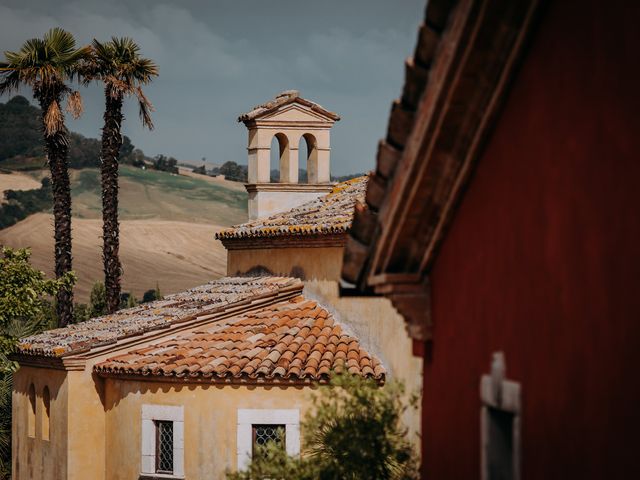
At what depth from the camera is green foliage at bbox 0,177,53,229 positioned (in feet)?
373

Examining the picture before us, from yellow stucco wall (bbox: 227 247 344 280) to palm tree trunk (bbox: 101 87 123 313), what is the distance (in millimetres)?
9999

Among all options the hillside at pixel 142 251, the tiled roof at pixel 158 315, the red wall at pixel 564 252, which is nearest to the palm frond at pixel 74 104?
the tiled roof at pixel 158 315

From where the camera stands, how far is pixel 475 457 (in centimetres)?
759

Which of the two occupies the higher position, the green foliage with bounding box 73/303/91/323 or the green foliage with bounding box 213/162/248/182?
the green foliage with bounding box 213/162/248/182

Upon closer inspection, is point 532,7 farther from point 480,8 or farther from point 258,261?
point 258,261

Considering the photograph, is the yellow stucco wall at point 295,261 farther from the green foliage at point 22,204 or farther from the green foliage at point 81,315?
the green foliage at point 22,204

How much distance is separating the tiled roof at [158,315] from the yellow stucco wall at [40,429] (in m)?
0.55

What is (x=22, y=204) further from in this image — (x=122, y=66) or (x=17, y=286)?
(x=17, y=286)

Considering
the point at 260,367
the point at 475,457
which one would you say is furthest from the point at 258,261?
the point at 475,457

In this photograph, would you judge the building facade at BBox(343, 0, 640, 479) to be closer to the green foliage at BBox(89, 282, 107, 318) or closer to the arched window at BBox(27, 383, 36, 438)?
the arched window at BBox(27, 383, 36, 438)

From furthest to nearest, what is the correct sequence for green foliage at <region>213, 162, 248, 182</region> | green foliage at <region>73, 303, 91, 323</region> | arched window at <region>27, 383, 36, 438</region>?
green foliage at <region>213, 162, 248, 182</region>
green foliage at <region>73, 303, 91, 323</region>
arched window at <region>27, 383, 36, 438</region>

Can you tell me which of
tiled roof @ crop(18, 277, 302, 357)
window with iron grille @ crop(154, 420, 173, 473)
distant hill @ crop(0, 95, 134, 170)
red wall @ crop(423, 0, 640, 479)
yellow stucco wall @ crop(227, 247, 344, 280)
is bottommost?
window with iron grille @ crop(154, 420, 173, 473)

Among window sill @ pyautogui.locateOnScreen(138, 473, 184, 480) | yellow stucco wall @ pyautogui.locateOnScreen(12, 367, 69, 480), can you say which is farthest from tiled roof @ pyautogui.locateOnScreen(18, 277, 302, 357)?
window sill @ pyautogui.locateOnScreen(138, 473, 184, 480)

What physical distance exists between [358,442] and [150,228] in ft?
Result: 372
